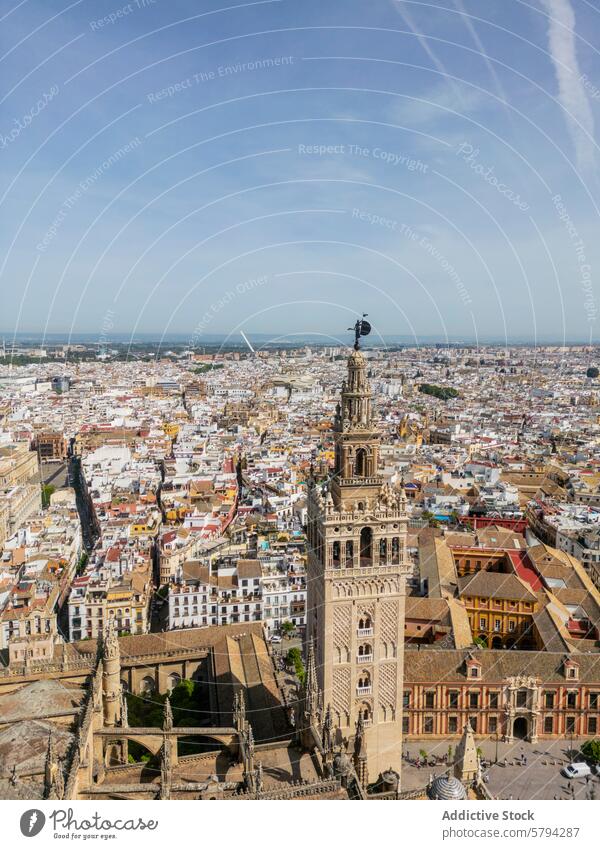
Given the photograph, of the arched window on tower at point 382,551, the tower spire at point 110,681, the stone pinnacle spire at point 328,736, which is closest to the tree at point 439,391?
the arched window on tower at point 382,551

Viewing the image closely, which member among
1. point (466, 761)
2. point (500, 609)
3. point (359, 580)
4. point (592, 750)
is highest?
point (359, 580)

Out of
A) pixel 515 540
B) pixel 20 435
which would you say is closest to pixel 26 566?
pixel 515 540

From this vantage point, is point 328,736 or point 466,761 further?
point 466,761

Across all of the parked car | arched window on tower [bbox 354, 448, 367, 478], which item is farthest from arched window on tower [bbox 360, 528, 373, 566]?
the parked car

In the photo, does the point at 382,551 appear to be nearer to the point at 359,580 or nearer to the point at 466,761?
the point at 359,580

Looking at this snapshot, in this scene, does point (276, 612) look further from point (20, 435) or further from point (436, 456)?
point (20, 435)

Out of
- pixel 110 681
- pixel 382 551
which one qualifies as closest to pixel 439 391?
pixel 382 551

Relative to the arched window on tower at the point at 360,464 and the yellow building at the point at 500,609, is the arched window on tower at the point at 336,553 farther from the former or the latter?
the yellow building at the point at 500,609
